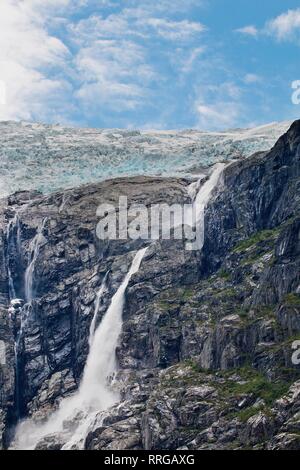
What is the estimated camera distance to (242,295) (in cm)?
18650

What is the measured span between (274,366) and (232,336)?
41.8 ft

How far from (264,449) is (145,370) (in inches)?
1981

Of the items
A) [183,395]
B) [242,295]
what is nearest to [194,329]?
[242,295]

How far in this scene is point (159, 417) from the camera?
164875 mm

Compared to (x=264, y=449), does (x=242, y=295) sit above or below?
above

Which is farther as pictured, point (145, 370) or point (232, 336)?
point (145, 370)
